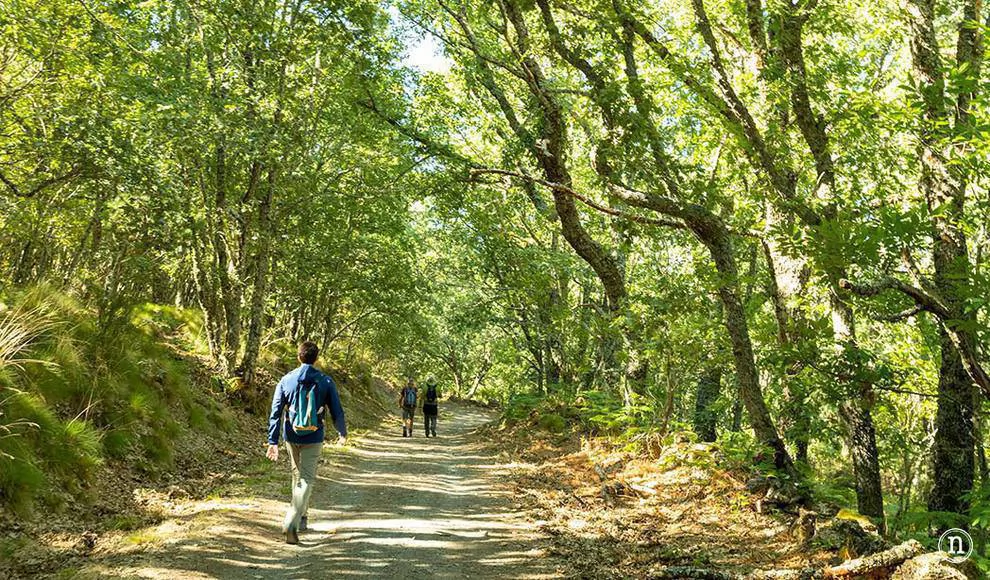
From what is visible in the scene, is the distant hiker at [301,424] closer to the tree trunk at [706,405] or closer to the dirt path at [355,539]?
the dirt path at [355,539]

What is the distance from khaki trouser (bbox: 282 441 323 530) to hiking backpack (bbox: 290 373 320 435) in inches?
8.6

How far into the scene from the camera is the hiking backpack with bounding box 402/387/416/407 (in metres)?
20.1

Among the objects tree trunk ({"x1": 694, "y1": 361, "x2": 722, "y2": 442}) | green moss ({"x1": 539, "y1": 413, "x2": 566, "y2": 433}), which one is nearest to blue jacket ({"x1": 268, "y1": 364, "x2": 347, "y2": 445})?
green moss ({"x1": 539, "y1": 413, "x2": 566, "y2": 433})

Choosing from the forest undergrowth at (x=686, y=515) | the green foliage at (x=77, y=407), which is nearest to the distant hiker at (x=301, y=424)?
the green foliage at (x=77, y=407)

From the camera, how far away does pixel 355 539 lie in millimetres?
6863

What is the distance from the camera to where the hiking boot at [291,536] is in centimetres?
655

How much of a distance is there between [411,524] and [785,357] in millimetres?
4855

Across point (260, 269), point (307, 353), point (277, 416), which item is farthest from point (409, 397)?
point (277, 416)

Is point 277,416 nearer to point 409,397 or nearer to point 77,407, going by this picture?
point 77,407

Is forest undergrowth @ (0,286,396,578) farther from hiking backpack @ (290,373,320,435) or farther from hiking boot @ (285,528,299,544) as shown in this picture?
hiking backpack @ (290,373,320,435)

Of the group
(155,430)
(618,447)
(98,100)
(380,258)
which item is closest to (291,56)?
(98,100)

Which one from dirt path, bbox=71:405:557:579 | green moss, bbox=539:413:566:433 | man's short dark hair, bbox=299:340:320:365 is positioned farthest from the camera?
green moss, bbox=539:413:566:433

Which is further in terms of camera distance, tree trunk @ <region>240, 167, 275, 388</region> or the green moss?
the green moss

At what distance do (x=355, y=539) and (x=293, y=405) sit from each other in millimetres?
1646
